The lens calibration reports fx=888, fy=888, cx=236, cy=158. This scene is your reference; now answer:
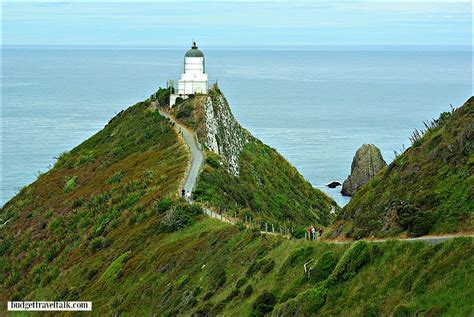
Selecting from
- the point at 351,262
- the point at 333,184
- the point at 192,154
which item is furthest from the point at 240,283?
the point at 333,184

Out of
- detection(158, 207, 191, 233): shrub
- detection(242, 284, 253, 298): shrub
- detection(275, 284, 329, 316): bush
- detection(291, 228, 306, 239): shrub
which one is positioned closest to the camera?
detection(275, 284, 329, 316): bush

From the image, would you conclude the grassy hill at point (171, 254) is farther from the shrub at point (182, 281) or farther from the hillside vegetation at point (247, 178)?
the hillside vegetation at point (247, 178)

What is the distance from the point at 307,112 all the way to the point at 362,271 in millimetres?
165501

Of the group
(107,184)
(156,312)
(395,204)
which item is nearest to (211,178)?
(107,184)

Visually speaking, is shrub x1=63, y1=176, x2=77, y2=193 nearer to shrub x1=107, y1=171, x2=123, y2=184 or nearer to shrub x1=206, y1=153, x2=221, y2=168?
shrub x1=107, y1=171, x2=123, y2=184

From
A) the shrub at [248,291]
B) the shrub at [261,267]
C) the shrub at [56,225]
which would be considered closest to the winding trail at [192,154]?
the shrub at [56,225]

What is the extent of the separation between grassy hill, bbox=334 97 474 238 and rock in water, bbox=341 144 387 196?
61.7 metres

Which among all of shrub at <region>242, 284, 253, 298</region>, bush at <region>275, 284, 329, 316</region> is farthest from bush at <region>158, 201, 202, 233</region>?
bush at <region>275, 284, 329, 316</region>

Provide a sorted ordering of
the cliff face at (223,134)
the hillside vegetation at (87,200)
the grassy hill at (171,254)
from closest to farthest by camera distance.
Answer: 1. the grassy hill at (171,254)
2. the hillside vegetation at (87,200)
3. the cliff face at (223,134)

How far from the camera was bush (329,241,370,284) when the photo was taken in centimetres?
3062

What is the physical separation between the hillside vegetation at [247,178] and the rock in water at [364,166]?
56.3 feet

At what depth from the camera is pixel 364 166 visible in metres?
105

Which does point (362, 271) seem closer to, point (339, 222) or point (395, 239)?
point (395, 239)

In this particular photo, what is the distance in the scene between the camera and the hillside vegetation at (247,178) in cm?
6300
